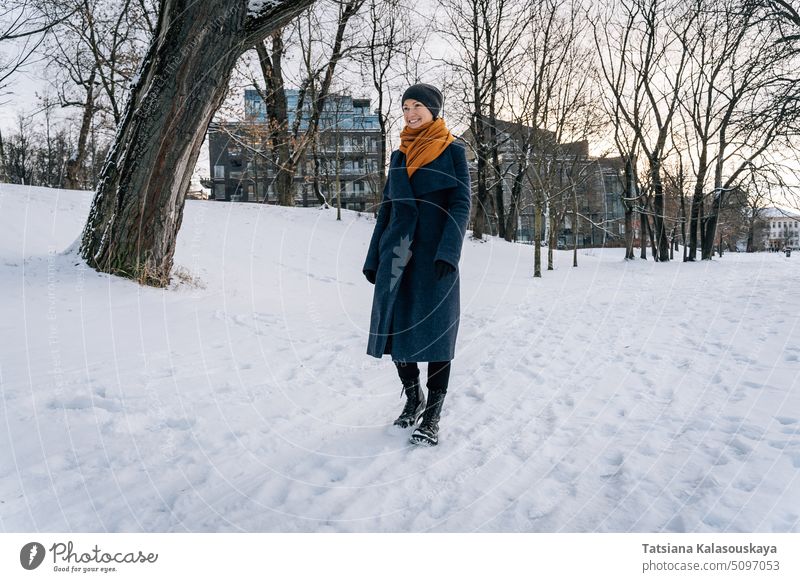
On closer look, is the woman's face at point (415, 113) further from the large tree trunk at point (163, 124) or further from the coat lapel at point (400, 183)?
the large tree trunk at point (163, 124)

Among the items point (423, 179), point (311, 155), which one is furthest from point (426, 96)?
point (311, 155)

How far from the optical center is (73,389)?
2.88 m

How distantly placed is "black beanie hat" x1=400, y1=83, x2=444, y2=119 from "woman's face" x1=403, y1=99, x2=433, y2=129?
0.02m

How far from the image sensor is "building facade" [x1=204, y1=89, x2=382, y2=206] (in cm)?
1443

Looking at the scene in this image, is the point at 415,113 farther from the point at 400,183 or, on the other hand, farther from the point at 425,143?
the point at 400,183

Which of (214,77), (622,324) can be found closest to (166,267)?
(214,77)

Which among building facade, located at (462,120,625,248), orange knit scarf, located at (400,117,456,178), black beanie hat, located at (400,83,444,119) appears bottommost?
orange knit scarf, located at (400,117,456,178)

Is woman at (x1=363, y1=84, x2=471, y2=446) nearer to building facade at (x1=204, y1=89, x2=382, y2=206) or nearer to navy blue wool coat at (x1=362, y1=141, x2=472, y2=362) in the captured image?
navy blue wool coat at (x1=362, y1=141, x2=472, y2=362)

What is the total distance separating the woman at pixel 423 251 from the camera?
8.36 ft

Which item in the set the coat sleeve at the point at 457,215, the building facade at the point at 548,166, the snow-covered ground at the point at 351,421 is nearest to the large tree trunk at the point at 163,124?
the snow-covered ground at the point at 351,421

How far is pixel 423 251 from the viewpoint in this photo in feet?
8.48

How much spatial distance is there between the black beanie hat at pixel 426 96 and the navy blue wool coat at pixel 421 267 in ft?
0.84

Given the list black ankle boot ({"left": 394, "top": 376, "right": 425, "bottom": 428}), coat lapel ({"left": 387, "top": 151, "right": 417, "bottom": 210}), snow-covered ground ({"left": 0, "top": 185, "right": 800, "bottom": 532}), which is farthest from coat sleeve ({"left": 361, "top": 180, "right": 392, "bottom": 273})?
snow-covered ground ({"left": 0, "top": 185, "right": 800, "bottom": 532})
